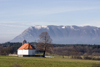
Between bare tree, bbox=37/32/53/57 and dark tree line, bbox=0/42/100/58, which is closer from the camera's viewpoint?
bare tree, bbox=37/32/53/57

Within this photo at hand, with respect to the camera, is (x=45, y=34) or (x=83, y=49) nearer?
(x=45, y=34)

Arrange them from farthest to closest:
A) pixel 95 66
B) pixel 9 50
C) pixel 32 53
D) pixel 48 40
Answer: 1. pixel 9 50
2. pixel 32 53
3. pixel 48 40
4. pixel 95 66

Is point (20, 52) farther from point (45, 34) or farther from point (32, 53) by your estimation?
point (45, 34)

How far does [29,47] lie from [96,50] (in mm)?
77105

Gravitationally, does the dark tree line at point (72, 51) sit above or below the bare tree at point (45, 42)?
below

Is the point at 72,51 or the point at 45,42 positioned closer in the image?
the point at 45,42

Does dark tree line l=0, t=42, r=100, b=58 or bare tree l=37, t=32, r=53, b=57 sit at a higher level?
bare tree l=37, t=32, r=53, b=57

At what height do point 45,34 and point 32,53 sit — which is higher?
point 45,34

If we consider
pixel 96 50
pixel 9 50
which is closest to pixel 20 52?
pixel 9 50

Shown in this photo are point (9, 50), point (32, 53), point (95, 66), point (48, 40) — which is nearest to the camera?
point (95, 66)

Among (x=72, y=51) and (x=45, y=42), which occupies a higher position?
(x=45, y=42)

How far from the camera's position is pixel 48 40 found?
8038cm

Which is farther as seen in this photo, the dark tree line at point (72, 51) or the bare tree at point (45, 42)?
the dark tree line at point (72, 51)

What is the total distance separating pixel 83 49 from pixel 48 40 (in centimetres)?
8090
